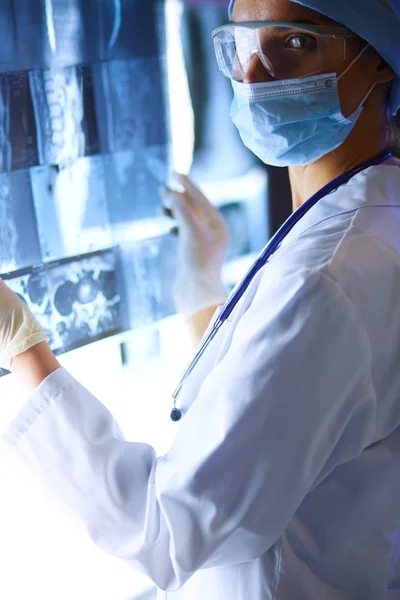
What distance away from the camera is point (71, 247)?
1250 millimetres

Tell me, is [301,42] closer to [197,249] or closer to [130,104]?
[130,104]

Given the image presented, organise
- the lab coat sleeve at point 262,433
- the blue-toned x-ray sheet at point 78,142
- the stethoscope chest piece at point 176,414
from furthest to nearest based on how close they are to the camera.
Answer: the blue-toned x-ray sheet at point 78,142 < the stethoscope chest piece at point 176,414 < the lab coat sleeve at point 262,433

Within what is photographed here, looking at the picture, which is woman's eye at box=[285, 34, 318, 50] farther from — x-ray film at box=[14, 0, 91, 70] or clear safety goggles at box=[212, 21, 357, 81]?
x-ray film at box=[14, 0, 91, 70]

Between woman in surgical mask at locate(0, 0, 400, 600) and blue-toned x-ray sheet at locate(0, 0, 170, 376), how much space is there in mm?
250

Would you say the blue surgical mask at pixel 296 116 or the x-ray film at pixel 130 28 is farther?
the x-ray film at pixel 130 28

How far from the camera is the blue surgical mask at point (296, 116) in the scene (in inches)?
37.4

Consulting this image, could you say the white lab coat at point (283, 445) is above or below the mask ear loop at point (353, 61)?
below

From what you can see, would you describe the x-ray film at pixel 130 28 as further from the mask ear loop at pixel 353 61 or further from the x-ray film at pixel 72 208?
the mask ear loop at pixel 353 61

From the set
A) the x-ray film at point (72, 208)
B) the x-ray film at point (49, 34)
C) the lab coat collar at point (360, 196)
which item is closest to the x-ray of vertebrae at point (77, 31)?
the x-ray film at point (49, 34)

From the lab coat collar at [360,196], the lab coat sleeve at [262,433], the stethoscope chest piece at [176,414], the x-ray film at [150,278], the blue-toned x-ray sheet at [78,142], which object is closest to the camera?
the lab coat sleeve at [262,433]

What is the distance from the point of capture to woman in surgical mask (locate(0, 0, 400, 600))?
774mm

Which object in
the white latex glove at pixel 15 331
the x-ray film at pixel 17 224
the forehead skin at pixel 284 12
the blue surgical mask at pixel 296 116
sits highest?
the forehead skin at pixel 284 12

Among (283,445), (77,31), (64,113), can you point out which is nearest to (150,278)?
(64,113)

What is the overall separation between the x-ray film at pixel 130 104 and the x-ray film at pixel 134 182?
19 mm
